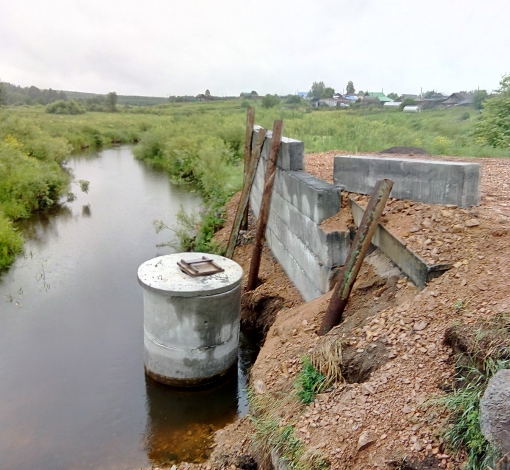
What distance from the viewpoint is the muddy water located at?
5.70 meters

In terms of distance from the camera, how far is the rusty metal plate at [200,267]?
6398 millimetres

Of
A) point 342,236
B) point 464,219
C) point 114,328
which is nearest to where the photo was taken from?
point 464,219

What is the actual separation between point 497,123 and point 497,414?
1475 cm

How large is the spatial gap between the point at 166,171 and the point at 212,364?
2115 centimetres

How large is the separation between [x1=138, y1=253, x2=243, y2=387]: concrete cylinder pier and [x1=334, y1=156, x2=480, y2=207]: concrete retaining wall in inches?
83.2

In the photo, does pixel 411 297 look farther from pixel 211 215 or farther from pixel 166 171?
pixel 166 171

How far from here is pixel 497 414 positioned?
2662 millimetres

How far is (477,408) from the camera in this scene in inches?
122

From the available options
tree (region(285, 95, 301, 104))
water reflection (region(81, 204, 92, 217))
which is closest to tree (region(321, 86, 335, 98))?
tree (region(285, 95, 301, 104))

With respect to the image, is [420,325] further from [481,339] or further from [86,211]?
[86,211]

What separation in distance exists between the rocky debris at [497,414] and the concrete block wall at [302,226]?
3318 mm

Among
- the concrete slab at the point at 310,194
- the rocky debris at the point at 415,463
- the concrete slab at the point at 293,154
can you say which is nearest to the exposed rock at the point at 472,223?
the concrete slab at the point at 310,194

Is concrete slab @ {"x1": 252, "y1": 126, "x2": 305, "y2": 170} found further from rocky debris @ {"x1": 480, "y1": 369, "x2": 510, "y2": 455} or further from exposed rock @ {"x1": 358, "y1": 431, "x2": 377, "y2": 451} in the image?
rocky debris @ {"x1": 480, "y1": 369, "x2": 510, "y2": 455}

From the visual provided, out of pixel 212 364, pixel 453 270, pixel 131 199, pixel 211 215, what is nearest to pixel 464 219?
pixel 453 270
